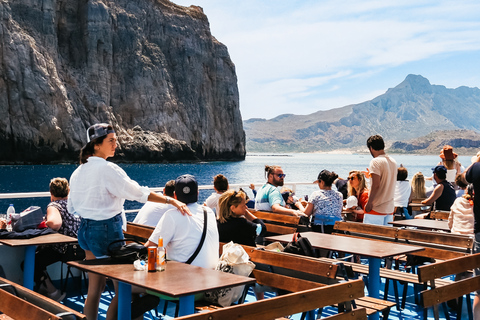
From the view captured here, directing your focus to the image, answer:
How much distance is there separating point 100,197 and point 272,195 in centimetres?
375

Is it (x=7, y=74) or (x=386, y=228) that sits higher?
(x=7, y=74)

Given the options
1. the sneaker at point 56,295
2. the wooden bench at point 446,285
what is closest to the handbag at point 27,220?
the sneaker at point 56,295

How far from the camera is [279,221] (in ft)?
21.6

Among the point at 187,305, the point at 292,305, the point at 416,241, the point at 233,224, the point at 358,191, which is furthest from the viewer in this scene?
the point at 358,191

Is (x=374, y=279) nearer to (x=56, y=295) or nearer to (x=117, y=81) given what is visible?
(x=56, y=295)

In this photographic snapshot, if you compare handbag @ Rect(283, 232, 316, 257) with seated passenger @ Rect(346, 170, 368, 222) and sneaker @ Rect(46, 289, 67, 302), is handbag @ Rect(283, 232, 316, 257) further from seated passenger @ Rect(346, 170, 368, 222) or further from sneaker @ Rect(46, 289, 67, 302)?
seated passenger @ Rect(346, 170, 368, 222)

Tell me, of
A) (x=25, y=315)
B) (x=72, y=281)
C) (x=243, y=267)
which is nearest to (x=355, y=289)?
(x=243, y=267)

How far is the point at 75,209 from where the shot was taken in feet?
12.5

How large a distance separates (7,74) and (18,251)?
63508mm

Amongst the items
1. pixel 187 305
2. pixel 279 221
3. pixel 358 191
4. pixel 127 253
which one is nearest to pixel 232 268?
pixel 127 253

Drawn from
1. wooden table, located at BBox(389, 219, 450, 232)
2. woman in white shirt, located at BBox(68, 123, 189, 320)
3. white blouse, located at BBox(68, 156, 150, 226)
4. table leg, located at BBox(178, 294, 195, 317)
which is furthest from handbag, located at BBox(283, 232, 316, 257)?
wooden table, located at BBox(389, 219, 450, 232)

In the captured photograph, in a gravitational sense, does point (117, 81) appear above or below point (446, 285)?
above

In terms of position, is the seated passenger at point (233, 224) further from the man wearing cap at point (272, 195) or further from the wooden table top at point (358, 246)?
the man wearing cap at point (272, 195)

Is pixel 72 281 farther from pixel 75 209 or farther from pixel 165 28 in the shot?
pixel 165 28
